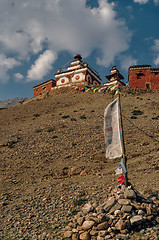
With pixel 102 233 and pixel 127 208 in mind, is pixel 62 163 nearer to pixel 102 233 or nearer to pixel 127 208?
pixel 127 208

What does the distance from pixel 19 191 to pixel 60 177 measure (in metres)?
3.48

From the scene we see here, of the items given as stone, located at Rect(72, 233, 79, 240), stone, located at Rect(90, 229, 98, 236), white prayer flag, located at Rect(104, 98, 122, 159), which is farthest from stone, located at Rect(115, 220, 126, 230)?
white prayer flag, located at Rect(104, 98, 122, 159)

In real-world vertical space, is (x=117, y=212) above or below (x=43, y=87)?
below

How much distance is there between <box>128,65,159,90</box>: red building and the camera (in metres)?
39.8

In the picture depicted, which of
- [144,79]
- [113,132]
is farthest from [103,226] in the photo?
[144,79]

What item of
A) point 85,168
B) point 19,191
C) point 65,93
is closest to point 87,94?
point 65,93

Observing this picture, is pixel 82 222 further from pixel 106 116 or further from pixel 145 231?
pixel 106 116

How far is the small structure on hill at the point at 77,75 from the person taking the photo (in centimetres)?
4401

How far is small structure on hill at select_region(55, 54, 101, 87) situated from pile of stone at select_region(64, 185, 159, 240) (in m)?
36.8

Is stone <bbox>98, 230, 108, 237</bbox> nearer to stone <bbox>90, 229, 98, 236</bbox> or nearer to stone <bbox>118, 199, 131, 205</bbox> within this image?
stone <bbox>90, 229, 98, 236</bbox>

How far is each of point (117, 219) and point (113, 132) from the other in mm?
3927

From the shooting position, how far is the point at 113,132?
954cm

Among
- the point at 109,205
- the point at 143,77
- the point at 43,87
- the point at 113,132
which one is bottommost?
the point at 109,205

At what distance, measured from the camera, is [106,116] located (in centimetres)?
985
